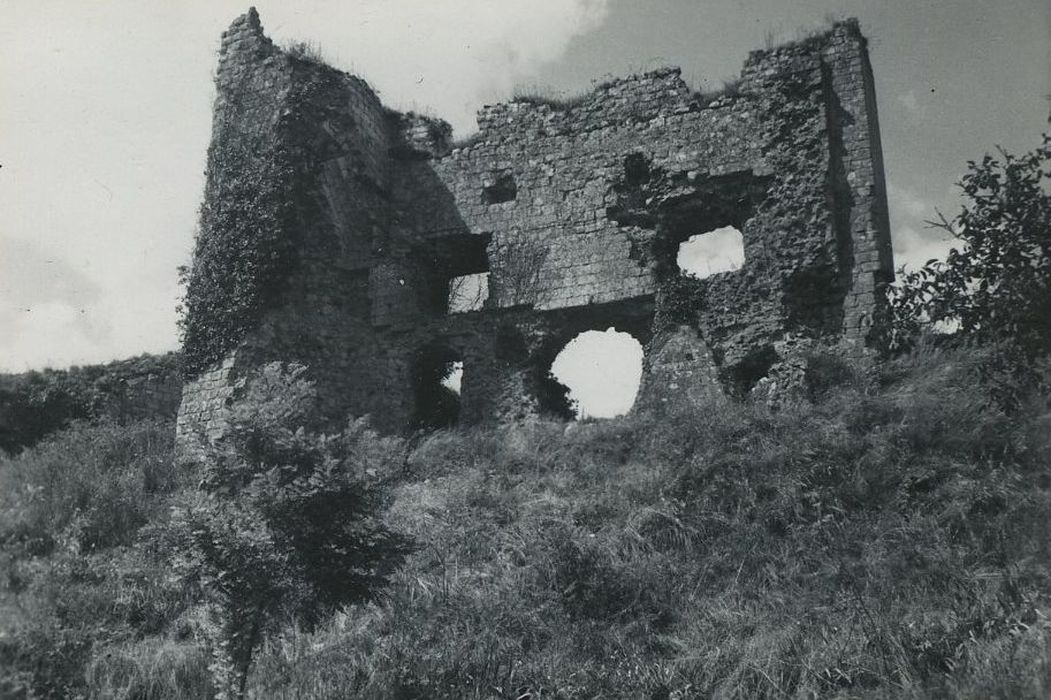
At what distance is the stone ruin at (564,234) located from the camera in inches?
517

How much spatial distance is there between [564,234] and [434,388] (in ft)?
11.7

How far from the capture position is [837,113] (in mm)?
13828

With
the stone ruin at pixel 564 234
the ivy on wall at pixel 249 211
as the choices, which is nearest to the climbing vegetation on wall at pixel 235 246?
the ivy on wall at pixel 249 211

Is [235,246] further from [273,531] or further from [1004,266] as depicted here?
[1004,266]

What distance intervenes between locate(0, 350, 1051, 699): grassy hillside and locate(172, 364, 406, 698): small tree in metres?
0.75

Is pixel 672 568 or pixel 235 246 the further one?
pixel 235 246

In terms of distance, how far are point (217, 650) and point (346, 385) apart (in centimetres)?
749

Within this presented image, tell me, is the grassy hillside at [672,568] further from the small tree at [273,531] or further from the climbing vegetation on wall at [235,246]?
the climbing vegetation on wall at [235,246]

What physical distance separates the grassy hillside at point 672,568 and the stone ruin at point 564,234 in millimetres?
1487

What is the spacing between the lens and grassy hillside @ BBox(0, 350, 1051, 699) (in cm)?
682

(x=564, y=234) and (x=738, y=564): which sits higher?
(x=564, y=234)

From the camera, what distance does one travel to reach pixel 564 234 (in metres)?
14.6

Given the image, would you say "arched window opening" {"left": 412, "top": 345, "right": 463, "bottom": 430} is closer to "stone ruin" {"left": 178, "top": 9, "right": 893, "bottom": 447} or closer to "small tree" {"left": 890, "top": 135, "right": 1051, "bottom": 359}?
"stone ruin" {"left": 178, "top": 9, "right": 893, "bottom": 447}

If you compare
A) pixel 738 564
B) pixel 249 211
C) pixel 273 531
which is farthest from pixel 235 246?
pixel 738 564
